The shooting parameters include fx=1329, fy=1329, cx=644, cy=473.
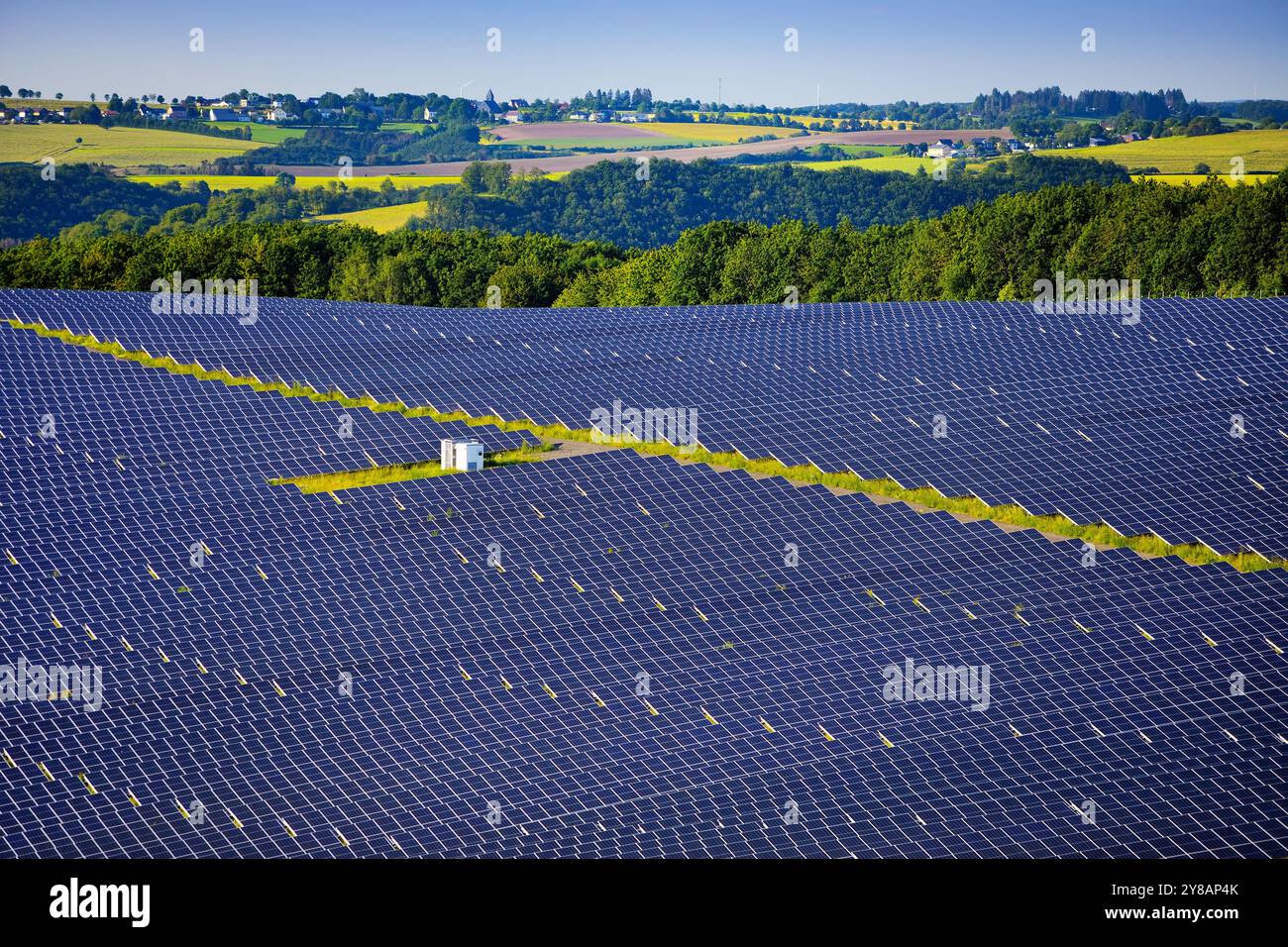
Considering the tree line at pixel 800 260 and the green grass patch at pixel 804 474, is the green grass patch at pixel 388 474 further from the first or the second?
the tree line at pixel 800 260

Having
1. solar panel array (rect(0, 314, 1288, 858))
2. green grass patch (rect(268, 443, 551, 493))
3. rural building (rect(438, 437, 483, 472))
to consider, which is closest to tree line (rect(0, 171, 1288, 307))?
green grass patch (rect(268, 443, 551, 493))

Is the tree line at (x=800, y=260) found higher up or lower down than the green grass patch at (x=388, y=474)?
higher up

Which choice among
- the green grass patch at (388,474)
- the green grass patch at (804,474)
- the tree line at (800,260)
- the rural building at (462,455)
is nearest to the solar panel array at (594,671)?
the rural building at (462,455)

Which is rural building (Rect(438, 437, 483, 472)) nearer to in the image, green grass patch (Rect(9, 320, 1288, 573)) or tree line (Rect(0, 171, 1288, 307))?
green grass patch (Rect(9, 320, 1288, 573))

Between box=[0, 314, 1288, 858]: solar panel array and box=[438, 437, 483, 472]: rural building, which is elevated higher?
box=[438, 437, 483, 472]: rural building
